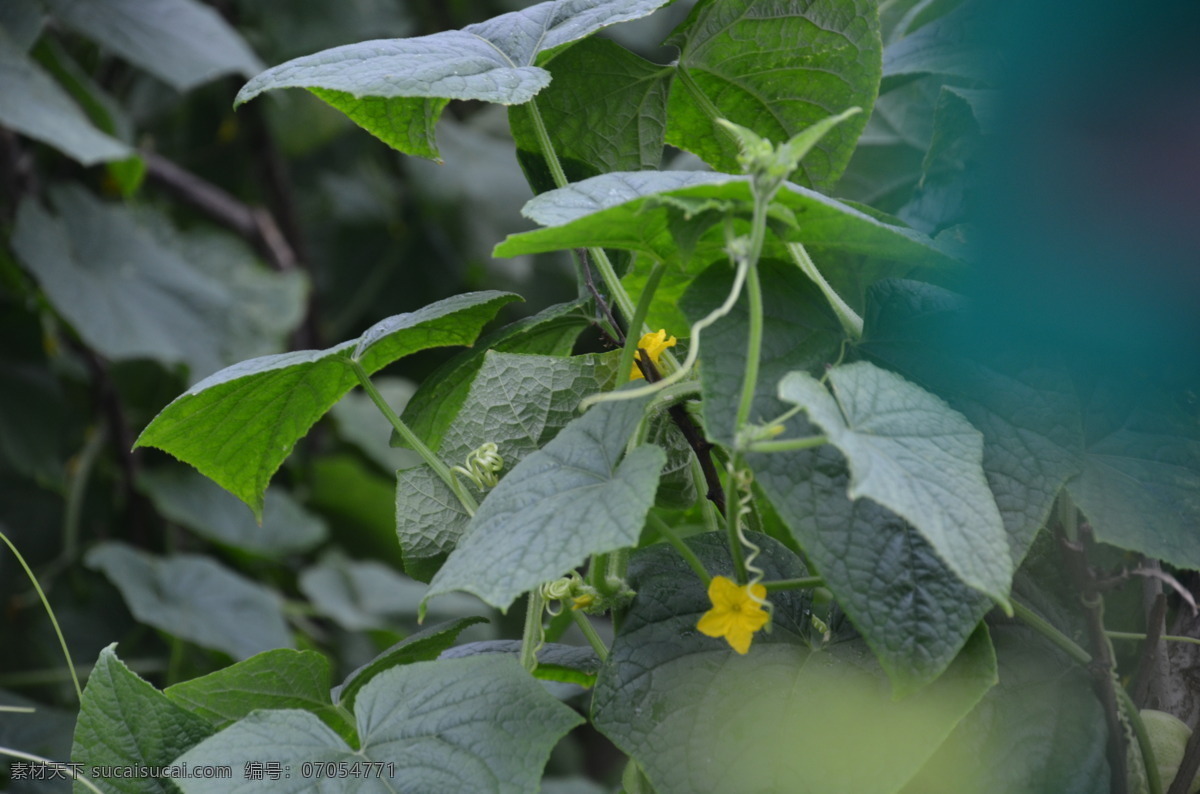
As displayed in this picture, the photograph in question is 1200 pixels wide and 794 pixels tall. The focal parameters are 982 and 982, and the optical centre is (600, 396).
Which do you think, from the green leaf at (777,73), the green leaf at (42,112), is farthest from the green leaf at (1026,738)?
the green leaf at (42,112)

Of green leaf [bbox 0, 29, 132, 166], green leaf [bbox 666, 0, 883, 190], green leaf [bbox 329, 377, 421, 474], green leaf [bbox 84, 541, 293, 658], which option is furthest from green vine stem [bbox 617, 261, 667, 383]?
green leaf [bbox 329, 377, 421, 474]

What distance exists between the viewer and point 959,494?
28cm

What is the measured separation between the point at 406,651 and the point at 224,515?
1.00 m

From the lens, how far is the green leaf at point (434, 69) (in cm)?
36

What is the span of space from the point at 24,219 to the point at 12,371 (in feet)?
0.68

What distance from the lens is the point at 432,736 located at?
13.5 inches

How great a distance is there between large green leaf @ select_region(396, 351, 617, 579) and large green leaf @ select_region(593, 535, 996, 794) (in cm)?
10

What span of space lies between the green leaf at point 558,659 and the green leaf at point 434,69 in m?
0.23

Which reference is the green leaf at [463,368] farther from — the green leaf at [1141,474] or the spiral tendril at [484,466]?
the green leaf at [1141,474]

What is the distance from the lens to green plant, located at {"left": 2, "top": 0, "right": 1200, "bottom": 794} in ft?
0.97

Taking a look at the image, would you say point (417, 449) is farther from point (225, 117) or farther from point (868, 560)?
point (225, 117)

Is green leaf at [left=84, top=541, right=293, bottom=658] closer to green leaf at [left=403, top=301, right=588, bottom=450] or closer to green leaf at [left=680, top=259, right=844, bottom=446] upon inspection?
green leaf at [left=403, top=301, right=588, bottom=450]

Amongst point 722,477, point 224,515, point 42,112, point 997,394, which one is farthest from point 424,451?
point 224,515

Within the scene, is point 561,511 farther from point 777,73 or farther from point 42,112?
point 42,112
